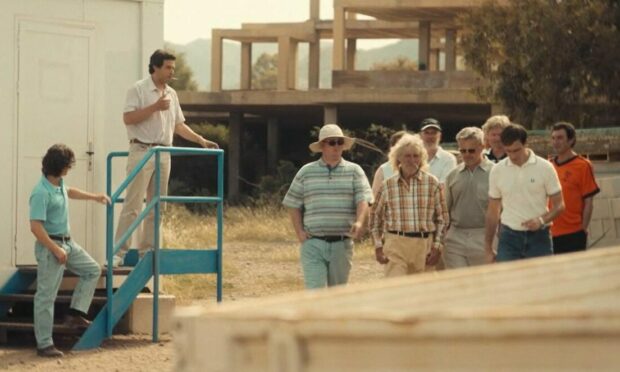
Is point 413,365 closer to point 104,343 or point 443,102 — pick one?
point 104,343

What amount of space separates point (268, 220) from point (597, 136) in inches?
504

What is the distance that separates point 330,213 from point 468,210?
3.07 ft

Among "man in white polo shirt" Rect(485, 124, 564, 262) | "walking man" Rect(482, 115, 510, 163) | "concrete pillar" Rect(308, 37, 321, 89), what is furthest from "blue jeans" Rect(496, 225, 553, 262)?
"concrete pillar" Rect(308, 37, 321, 89)

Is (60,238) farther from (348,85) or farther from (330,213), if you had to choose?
(348,85)

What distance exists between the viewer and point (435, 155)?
11.5 m

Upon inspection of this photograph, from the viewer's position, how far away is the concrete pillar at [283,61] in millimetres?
50469

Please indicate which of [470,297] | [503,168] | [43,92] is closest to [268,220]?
[43,92]

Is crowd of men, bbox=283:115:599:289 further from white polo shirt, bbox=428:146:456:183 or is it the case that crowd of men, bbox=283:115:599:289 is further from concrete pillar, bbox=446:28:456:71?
concrete pillar, bbox=446:28:456:71

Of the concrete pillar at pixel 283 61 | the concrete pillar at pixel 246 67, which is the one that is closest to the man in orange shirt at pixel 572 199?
the concrete pillar at pixel 283 61

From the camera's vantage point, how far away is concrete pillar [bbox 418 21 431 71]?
4809 centimetres

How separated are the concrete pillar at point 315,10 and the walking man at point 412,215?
43.8 metres

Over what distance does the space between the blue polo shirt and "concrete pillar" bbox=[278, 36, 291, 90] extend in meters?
38.8

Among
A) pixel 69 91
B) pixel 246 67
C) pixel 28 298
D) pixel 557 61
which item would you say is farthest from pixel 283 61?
pixel 28 298

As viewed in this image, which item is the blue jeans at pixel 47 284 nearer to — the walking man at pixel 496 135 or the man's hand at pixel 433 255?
the man's hand at pixel 433 255
